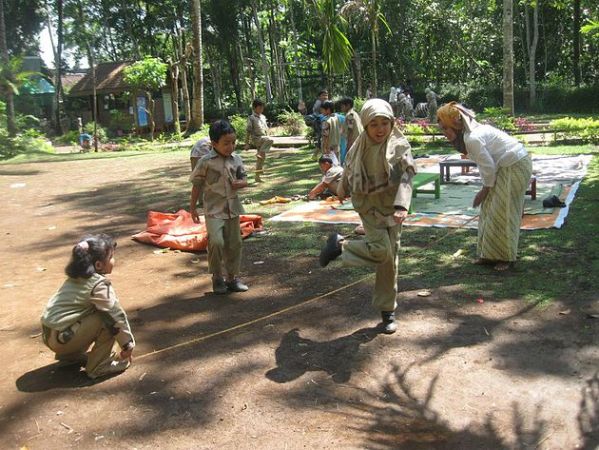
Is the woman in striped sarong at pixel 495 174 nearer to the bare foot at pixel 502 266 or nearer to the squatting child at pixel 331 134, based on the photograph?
the bare foot at pixel 502 266

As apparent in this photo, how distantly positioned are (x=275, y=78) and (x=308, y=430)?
37.8 meters

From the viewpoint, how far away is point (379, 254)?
4.10 m

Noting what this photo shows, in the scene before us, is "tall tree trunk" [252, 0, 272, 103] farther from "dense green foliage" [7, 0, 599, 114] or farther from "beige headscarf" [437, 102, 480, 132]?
"beige headscarf" [437, 102, 480, 132]

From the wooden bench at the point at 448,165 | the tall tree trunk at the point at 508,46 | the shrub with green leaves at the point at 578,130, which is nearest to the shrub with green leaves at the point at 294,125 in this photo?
the tall tree trunk at the point at 508,46

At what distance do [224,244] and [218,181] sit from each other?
554mm

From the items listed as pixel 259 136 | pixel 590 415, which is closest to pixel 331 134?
pixel 259 136

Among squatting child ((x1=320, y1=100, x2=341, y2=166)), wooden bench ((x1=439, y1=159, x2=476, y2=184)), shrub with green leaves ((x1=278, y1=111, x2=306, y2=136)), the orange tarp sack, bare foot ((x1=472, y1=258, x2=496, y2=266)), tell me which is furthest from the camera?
shrub with green leaves ((x1=278, y1=111, x2=306, y2=136))

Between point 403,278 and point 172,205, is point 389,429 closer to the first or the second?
point 403,278

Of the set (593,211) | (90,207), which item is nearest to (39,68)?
(90,207)

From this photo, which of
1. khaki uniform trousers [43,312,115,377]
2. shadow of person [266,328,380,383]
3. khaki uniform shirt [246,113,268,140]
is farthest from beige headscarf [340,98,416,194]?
khaki uniform shirt [246,113,268,140]

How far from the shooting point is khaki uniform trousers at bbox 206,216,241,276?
523 centimetres

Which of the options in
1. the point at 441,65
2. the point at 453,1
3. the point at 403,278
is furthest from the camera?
the point at 441,65

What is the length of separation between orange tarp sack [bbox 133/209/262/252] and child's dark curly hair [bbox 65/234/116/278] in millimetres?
3231

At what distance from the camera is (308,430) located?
3.15 meters
